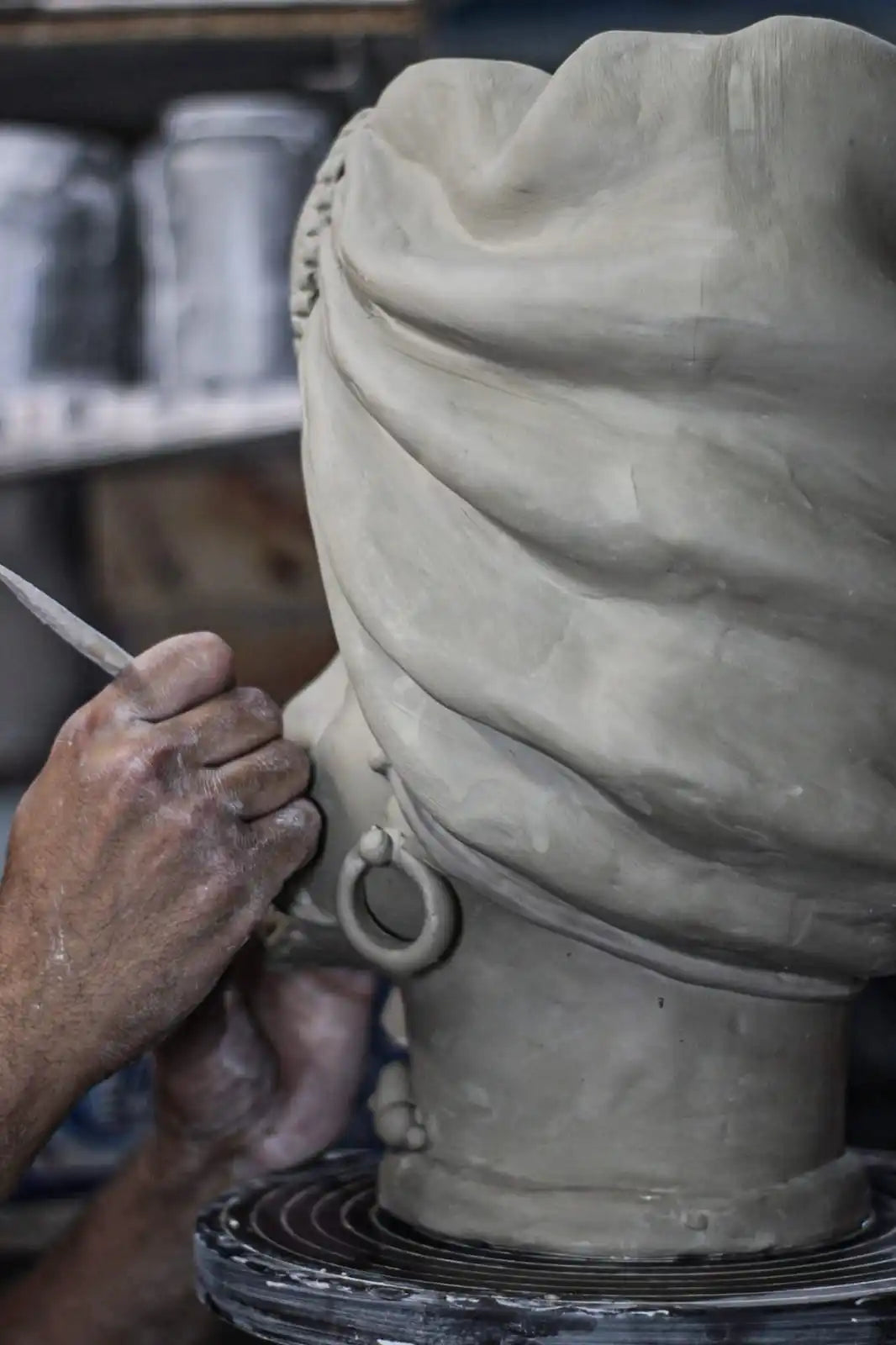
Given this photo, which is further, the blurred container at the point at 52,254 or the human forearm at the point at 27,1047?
the blurred container at the point at 52,254

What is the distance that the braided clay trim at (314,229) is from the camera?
113 centimetres

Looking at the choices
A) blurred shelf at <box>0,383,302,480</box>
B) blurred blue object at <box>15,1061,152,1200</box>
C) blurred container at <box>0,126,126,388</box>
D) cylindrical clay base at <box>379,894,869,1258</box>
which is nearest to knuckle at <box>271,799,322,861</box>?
cylindrical clay base at <box>379,894,869,1258</box>

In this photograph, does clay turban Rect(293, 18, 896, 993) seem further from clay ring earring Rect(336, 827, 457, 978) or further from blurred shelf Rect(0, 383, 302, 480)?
blurred shelf Rect(0, 383, 302, 480)

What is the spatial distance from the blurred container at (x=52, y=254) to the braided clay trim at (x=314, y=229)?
24.4 inches

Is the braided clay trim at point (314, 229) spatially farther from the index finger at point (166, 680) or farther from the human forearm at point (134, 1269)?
the human forearm at point (134, 1269)

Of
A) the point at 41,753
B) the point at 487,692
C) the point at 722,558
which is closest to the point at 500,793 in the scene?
the point at 487,692

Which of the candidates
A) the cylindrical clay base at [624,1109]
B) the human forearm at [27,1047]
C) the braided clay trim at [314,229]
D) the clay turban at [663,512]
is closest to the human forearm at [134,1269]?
the human forearm at [27,1047]

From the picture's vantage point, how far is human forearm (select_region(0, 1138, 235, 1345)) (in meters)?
1.50

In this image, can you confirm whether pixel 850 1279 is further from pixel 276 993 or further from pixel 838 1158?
pixel 276 993

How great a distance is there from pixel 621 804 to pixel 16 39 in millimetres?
1226

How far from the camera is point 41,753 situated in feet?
7.36

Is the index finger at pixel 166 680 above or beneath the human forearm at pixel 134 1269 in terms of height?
above

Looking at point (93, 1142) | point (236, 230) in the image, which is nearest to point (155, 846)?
point (236, 230)

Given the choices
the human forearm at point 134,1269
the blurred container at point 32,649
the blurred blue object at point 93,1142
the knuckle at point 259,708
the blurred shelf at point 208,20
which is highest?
the blurred shelf at point 208,20
